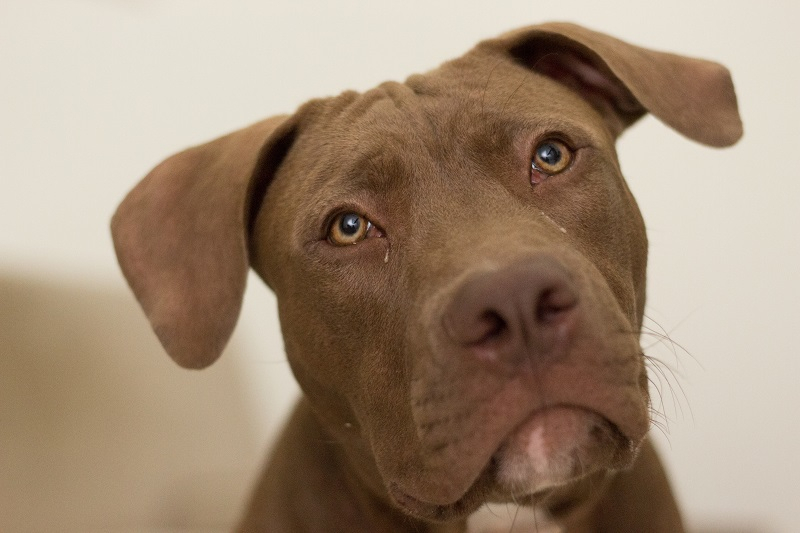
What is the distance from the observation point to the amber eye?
193cm

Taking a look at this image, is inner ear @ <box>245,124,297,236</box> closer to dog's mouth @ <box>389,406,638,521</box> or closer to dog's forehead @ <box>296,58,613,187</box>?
dog's forehead @ <box>296,58,613,187</box>

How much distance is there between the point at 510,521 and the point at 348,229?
87 centimetres

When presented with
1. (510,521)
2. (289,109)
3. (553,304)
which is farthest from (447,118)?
(289,109)

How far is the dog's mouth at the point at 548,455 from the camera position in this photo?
5.13 ft

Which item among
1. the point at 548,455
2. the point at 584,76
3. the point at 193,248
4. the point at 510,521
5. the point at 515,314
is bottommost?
the point at 510,521

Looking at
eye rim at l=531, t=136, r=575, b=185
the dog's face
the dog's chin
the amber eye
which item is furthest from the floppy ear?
the dog's chin

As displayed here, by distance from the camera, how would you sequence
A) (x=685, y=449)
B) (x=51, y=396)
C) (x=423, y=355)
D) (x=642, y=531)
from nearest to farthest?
1. (x=423, y=355)
2. (x=642, y=531)
3. (x=51, y=396)
4. (x=685, y=449)

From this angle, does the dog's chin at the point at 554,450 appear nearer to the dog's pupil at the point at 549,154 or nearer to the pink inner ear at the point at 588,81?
the dog's pupil at the point at 549,154

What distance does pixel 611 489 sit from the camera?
236 cm

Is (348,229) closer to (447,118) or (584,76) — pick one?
(447,118)

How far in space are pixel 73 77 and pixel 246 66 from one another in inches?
27.6

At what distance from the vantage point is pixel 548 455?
5.26 ft

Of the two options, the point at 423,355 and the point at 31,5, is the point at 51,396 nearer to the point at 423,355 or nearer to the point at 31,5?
the point at 31,5

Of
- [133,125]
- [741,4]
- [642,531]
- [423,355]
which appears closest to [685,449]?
[642,531]
